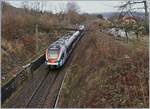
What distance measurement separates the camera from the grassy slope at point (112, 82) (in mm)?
18156

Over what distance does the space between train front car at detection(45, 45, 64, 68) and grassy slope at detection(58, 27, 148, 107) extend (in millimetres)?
2882

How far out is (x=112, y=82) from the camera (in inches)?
798

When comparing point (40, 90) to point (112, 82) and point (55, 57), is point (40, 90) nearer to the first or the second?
point (55, 57)

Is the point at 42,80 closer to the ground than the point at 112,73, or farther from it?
closer to the ground

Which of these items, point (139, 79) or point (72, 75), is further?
point (72, 75)

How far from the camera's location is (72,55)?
122 ft

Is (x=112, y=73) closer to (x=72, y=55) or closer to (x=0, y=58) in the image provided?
(x=0, y=58)

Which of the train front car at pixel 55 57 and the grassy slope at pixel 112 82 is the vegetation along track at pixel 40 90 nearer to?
the train front car at pixel 55 57

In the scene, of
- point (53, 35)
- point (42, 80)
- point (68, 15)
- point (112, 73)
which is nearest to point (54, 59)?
point (42, 80)

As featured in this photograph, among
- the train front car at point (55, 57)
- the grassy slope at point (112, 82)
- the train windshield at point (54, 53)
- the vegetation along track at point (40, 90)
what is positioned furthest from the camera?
the train windshield at point (54, 53)

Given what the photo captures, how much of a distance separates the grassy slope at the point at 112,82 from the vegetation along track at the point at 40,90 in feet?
3.15

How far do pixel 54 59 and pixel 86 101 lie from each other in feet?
35.7

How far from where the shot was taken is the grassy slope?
18.2 m

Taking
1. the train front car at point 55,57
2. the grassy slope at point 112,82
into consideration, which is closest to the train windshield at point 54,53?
the train front car at point 55,57
